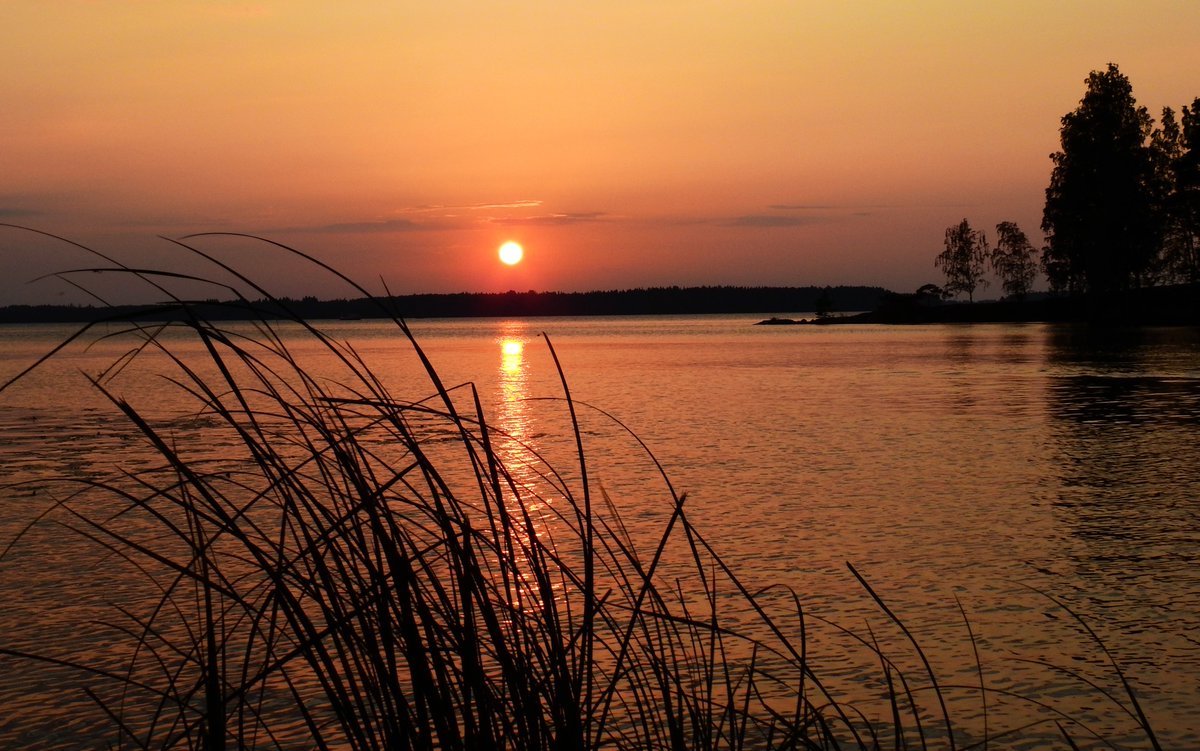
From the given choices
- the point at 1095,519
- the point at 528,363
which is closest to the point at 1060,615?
the point at 1095,519

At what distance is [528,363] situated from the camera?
54781 millimetres

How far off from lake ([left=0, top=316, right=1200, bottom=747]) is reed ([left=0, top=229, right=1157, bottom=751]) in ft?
1.09

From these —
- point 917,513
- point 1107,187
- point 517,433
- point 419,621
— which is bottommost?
point 517,433

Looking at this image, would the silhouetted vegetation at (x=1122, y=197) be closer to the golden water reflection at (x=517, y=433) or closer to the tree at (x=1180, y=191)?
the tree at (x=1180, y=191)

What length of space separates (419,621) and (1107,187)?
6613cm

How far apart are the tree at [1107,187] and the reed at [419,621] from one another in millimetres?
58370

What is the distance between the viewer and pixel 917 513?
10898 mm

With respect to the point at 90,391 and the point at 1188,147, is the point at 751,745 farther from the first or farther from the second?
the point at 1188,147

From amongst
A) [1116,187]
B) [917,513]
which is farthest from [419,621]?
[1116,187]

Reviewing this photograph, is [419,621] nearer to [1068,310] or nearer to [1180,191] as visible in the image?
[1180,191]

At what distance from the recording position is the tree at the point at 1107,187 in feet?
208

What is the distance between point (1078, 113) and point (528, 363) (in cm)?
3569

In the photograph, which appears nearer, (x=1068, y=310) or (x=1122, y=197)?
(x=1122, y=197)

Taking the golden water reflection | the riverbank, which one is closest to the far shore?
the riverbank
